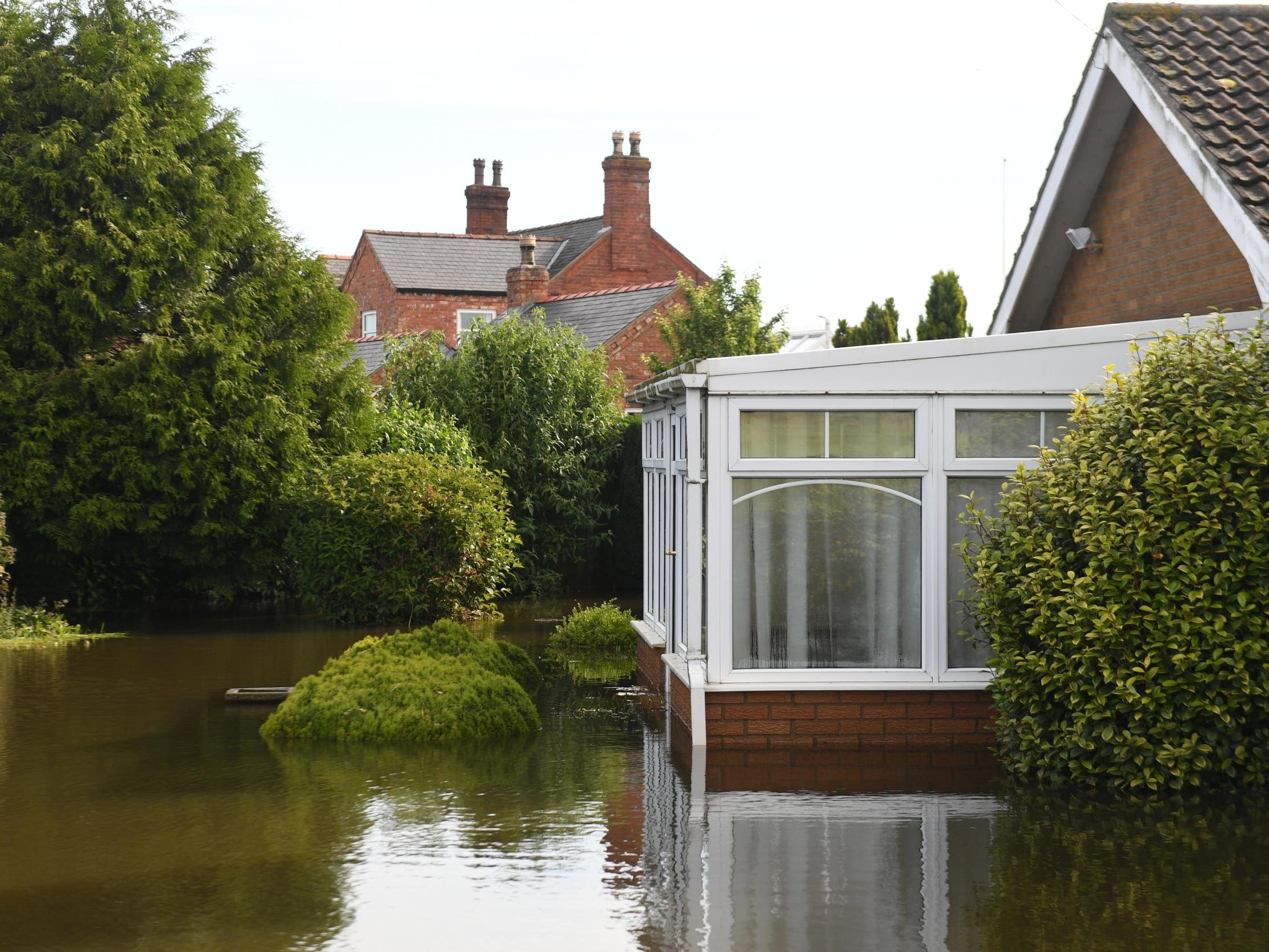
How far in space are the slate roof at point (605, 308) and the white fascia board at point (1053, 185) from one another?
18.6 m

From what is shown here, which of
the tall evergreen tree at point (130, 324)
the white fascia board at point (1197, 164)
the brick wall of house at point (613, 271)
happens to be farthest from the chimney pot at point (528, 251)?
the white fascia board at point (1197, 164)

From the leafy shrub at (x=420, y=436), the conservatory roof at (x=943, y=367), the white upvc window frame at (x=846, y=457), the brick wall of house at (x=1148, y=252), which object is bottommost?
the white upvc window frame at (x=846, y=457)

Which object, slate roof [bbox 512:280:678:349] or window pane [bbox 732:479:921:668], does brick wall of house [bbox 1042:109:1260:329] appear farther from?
slate roof [bbox 512:280:678:349]

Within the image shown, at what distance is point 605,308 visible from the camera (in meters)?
35.8

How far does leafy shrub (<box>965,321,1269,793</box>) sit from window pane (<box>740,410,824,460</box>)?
5.73 feet

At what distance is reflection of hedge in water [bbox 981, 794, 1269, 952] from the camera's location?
657cm

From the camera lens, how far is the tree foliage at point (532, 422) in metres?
24.3

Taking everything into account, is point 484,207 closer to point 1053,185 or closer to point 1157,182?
point 1053,185

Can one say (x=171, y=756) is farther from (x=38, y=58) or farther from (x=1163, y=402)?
(x=38, y=58)

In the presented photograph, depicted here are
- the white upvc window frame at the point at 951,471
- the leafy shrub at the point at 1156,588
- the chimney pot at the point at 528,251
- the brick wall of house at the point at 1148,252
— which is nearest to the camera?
the leafy shrub at the point at 1156,588

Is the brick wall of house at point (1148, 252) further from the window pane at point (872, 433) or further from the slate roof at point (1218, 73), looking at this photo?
the window pane at point (872, 433)

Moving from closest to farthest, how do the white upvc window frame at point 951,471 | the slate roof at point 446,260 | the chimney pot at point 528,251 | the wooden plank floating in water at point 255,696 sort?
the white upvc window frame at point 951,471 < the wooden plank floating in water at point 255,696 < the chimney pot at point 528,251 < the slate roof at point 446,260

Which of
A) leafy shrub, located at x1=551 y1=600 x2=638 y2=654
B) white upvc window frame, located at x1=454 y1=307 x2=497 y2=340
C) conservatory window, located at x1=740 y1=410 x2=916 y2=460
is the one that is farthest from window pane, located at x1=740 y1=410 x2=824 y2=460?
white upvc window frame, located at x1=454 y1=307 x2=497 y2=340

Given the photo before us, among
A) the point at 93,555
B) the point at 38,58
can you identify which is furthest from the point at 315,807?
the point at 38,58
